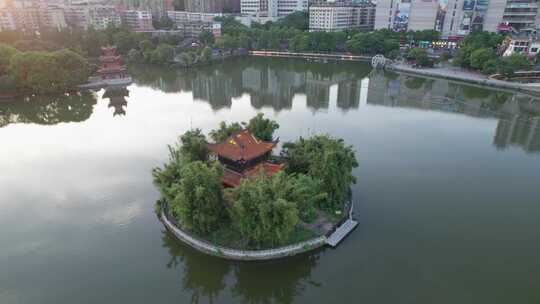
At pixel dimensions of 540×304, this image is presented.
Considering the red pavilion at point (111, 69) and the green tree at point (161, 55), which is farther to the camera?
the green tree at point (161, 55)

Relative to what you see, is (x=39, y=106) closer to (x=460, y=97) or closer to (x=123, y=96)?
(x=123, y=96)

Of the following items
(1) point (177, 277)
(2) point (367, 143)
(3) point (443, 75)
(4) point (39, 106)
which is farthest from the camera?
(3) point (443, 75)

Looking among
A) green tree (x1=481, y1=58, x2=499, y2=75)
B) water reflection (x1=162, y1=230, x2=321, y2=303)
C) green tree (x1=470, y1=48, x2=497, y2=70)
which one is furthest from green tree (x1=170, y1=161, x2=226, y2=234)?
green tree (x1=470, y1=48, x2=497, y2=70)

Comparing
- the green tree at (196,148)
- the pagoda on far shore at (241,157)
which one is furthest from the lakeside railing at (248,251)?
the green tree at (196,148)

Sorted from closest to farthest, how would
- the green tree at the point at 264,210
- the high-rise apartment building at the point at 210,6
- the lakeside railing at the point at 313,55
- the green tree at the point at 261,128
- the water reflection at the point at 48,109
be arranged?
the green tree at the point at 264,210
the green tree at the point at 261,128
the water reflection at the point at 48,109
the lakeside railing at the point at 313,55
the high-rise apartment building at the point at 210,6

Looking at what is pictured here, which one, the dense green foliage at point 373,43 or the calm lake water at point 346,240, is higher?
the dense green foliage at point 373,43

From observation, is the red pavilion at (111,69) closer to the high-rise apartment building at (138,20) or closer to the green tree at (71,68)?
the green tree at (71,68)

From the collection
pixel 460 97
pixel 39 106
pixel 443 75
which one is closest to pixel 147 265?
pixel 39 106

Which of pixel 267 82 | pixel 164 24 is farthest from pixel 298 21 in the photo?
pixel 267 82
